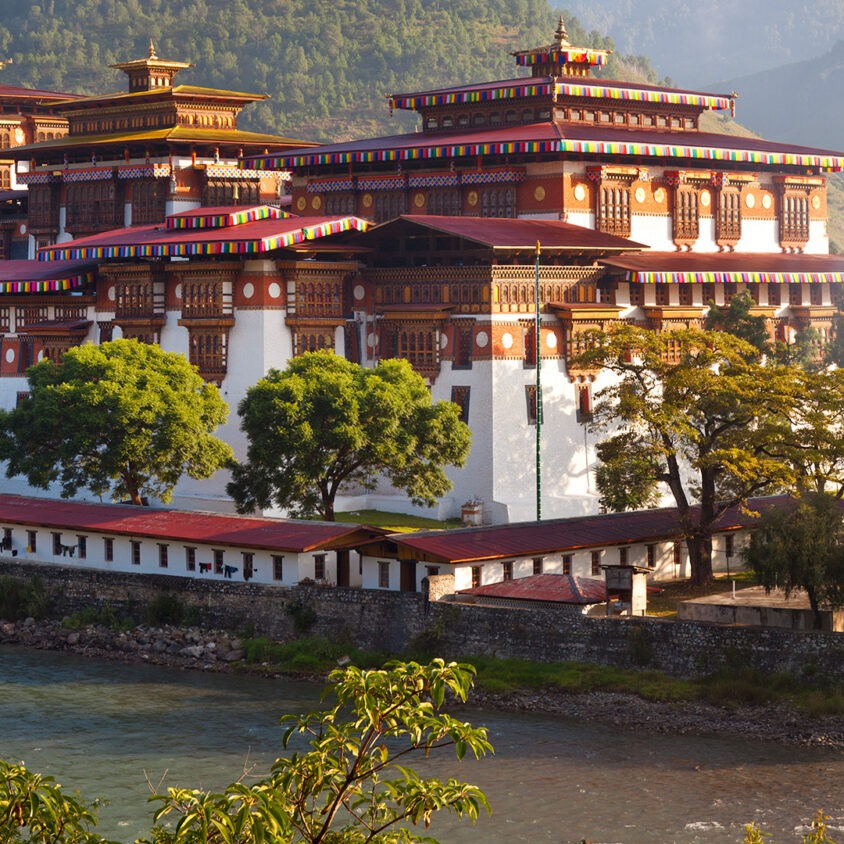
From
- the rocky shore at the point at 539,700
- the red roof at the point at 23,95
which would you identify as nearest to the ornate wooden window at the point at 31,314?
the rocky shore at the point at 539,700

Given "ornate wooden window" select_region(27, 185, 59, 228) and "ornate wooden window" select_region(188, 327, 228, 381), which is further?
"ornate wooden window" select_region(27, 185, 59, 228)

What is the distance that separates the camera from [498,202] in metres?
76.2

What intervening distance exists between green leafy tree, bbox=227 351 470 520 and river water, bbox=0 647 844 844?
10.1m

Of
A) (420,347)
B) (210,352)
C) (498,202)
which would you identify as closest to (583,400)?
(420,347)

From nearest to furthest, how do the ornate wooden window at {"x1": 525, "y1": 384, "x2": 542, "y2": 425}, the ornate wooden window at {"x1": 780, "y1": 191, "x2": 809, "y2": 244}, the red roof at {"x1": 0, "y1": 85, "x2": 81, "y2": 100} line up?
the ornate wooden window at {"x1": 525, "y1": 384, "x2": 542, "y2": 425} < the ornate wooden window at {"x1": 780, "y1": 191, "x2": 809, "y2": 244} < the red roof at {"x1": 0, "y1": 85, "x2": 81, "y2": 100}

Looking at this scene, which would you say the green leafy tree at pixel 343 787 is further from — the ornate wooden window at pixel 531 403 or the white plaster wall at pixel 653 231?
the white plaster wall at pixel 653 231

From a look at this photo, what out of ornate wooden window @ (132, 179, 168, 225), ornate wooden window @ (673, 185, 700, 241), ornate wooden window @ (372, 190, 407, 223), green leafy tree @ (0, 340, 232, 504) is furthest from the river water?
ornate wooden window @ (132, 179, 168, 225)

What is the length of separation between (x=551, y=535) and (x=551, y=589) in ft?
17.4

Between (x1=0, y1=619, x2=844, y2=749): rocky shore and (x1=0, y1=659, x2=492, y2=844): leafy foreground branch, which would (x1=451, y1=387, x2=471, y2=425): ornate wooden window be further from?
(x1=0, y1=659, x2=492, y2=844): leafy foreground branch

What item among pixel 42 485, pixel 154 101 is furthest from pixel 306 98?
pixel 42 485

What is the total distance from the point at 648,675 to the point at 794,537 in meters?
4.96

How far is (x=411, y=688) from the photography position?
19.8m

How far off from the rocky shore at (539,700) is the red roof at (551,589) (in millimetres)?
3379

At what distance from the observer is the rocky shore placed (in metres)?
45.5
